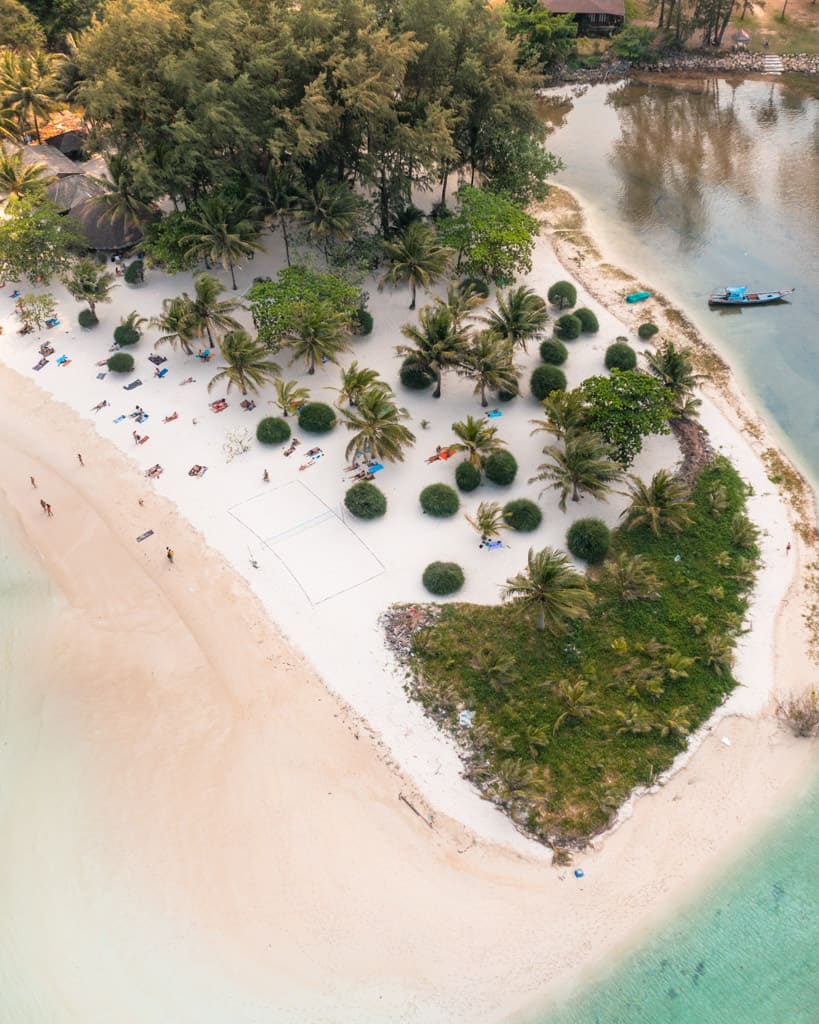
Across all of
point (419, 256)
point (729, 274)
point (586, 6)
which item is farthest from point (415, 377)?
point (586, 6)

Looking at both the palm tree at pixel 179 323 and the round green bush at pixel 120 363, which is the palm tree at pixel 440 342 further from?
the round green bush at pixel 120 363

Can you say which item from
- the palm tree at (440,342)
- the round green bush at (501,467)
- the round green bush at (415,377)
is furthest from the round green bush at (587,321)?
the round green bush at (501,467)

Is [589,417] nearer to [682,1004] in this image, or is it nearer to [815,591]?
[815,591]

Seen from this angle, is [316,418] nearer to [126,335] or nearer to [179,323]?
[179,323]

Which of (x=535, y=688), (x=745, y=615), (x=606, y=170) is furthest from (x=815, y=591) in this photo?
(x=606, y=170)

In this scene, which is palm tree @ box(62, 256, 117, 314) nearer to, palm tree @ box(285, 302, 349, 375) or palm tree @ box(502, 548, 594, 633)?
palm tree @ box(285, 302, 349, 375)

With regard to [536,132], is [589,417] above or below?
below
